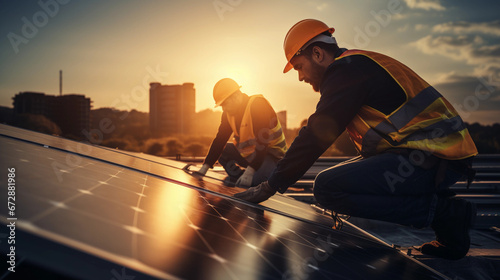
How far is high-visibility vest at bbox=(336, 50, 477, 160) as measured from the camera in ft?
6.38

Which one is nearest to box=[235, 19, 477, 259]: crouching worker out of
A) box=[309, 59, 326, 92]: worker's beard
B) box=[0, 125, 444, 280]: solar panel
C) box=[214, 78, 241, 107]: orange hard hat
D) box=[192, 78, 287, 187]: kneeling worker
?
box=[309, 59, 326, 92]: worker's beard

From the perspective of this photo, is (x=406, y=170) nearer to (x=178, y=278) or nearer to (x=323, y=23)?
(x=323, y=23)

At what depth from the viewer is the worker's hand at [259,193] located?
7.29 feet

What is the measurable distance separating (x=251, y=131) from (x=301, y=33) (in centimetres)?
225

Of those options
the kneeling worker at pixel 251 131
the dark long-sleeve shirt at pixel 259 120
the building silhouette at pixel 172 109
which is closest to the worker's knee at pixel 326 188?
the kneeling worker at pixel 251 131

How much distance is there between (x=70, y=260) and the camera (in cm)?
64

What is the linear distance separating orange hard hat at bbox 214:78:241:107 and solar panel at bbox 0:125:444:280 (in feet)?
9.12

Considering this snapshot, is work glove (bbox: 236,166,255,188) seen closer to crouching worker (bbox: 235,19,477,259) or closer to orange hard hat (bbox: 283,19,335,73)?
crouching worker (bbox: 235,19,477,259)

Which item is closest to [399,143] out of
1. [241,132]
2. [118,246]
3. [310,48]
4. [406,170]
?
[406,170]

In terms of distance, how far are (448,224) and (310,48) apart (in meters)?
1.51

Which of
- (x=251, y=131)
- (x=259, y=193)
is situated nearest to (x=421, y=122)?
(x=259, y=193)

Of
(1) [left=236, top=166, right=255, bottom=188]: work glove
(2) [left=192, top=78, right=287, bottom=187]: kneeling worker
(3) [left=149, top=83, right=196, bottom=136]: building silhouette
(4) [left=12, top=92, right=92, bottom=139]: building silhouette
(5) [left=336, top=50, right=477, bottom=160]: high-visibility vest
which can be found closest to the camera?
(5) [left=336, top=50, right=477, bottom=160]: high-visibility vest

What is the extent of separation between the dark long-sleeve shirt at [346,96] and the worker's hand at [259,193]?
39 centimetres

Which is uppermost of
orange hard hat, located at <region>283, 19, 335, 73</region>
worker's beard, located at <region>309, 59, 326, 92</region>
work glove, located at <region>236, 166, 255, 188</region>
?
orange hard hat, located at <region>283, 19, 335, 73</region>
